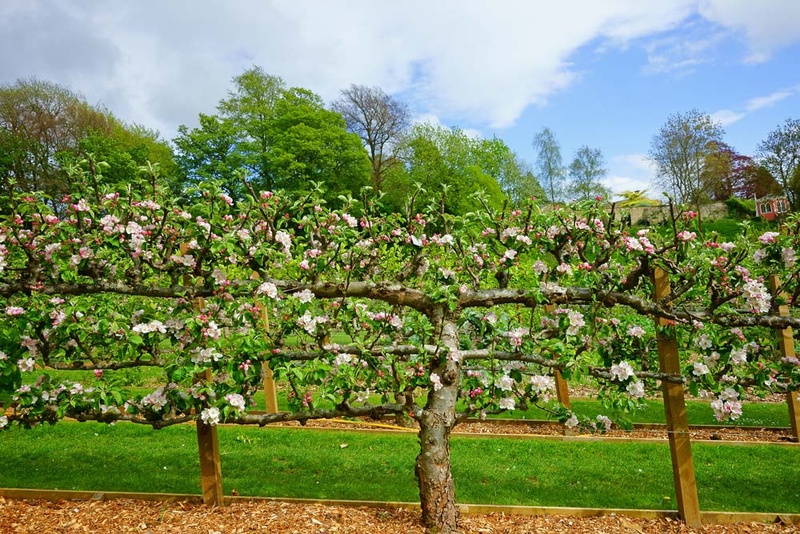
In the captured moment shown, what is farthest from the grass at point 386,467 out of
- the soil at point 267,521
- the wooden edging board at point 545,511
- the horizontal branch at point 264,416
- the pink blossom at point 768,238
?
the pink blossom at point 768,238

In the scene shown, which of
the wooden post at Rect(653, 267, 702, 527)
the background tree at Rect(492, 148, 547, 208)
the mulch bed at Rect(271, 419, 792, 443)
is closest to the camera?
the wooden post at Rect(653, 267, 702, 527)

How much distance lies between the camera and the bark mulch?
377cm

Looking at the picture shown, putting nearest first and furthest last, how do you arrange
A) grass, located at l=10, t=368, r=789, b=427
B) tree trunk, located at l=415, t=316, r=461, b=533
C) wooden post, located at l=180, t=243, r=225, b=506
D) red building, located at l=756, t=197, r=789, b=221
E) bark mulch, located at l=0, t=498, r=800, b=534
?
tree trunk, located at l=415, t=316, r=461, b=533 → bark mulch, located at l=0, t=498, r=800, b=534 → wooden post, located at l=180, t=243, r=225, b=506 → grass, located at l=10, t=368, r=789, b=427 → red building, located at l=756, t=197, r=789, b=221

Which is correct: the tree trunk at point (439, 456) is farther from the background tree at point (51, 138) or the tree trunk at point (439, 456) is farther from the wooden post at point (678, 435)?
the background tree at point (51, 138)

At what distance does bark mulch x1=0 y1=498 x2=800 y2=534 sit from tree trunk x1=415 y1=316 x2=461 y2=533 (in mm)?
173

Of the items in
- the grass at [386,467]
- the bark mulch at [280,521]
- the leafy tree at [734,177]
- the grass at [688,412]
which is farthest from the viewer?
the leafy tree at [734,177]

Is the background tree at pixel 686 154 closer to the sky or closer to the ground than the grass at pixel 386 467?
closer to the sky

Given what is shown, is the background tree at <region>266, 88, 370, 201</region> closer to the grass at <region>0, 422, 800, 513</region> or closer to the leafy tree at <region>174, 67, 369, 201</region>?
the leafy tree at <region>174, 67, 369, 201</region>

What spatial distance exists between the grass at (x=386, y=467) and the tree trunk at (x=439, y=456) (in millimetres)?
1050

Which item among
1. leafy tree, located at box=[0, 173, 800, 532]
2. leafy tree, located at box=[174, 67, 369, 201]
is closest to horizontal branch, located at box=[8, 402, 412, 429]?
leafy tree, located at box=[0, 173, 800, 532]

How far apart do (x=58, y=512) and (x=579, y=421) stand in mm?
4041

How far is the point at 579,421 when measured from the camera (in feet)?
13.7

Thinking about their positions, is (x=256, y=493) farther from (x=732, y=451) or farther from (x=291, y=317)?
(x=732, y=451)

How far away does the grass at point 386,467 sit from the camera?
15.7 feet
